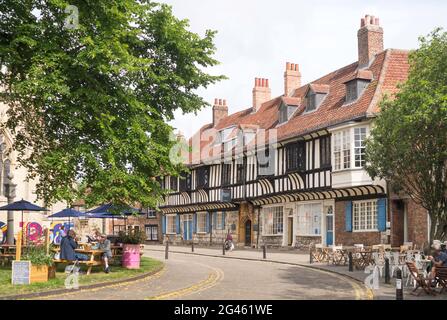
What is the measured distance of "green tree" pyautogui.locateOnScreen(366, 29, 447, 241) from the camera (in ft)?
57.3

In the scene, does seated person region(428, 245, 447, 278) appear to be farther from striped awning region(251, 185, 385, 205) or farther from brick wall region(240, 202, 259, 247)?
brick wall region(240, 202, 259, 247)

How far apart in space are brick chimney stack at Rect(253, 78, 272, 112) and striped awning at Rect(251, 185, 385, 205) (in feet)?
33.9

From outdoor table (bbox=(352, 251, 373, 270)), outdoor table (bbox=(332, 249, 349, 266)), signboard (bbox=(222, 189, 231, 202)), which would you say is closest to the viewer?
outdoor table (bbox=(352, 251, 373, 270))

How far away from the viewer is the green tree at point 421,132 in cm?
1747

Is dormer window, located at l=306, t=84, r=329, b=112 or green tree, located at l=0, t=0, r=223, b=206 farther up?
dormer window, located at l=306, t=84, r=329, b=112

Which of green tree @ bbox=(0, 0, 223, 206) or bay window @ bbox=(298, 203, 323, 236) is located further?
bay window @ bbox=(298, 203, 323, 236)

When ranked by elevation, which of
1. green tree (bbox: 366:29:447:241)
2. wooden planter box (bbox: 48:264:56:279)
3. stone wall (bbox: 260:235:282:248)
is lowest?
stone wall (bbox: 260:235:282:248)

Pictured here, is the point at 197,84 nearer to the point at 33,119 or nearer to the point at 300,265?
the point at 33,119

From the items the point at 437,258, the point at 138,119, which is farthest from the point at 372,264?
the point at 138,119

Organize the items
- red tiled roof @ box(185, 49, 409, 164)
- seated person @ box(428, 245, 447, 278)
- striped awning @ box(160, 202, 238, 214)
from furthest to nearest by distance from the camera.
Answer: striped awning @ box(160, 202, 238, 214)
red tiled roof @ box(185, 49, 409, 164)
seated person @ box(428, 245, 447, 278)

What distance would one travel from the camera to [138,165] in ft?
68.8

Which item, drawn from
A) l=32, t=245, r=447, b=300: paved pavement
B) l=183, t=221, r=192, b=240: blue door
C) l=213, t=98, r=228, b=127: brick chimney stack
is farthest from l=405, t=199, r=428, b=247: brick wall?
l=213, t=98, r=228, b=127: brick chimney stack

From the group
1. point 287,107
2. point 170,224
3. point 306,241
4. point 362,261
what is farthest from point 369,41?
point 170,224
